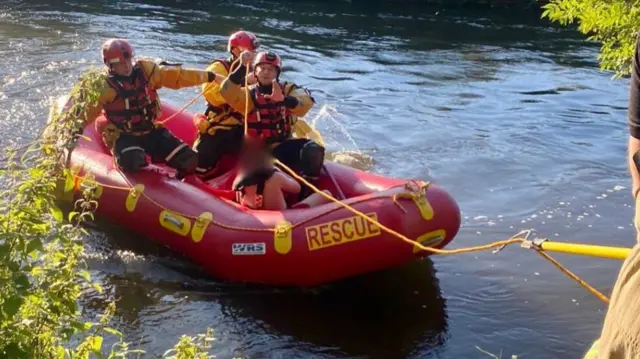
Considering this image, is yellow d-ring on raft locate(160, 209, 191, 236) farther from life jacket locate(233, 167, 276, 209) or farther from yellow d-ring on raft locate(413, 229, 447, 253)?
yellow d-ring on raft locate(413, 229, 447, 253)

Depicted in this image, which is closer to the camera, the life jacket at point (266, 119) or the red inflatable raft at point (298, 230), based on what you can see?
the red inflatable raft at point (298, 230)

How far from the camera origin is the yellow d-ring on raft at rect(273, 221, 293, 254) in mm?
4930

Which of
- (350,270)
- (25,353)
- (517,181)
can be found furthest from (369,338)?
(517,181)

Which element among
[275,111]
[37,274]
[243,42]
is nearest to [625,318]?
[37,274]

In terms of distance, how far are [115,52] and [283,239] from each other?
80.6 inches

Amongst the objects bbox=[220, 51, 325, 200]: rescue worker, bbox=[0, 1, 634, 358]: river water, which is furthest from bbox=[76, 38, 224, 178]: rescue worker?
bbox=[0, 1, 634, 358]: river water

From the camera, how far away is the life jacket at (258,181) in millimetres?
5496

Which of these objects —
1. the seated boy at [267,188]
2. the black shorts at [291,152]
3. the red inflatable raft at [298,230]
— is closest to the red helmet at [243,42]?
the black shorts at [291,152]

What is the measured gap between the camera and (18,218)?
231cm

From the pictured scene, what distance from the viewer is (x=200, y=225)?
5246 mm

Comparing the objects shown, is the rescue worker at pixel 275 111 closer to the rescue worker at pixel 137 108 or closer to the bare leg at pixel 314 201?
the bare leg at pixel 314 201

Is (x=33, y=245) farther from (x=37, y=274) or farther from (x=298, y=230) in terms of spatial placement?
(x=298, y=230)

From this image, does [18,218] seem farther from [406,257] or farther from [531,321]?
[531,321]

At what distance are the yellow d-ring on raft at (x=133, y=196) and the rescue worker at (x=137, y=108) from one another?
0.59 ft
